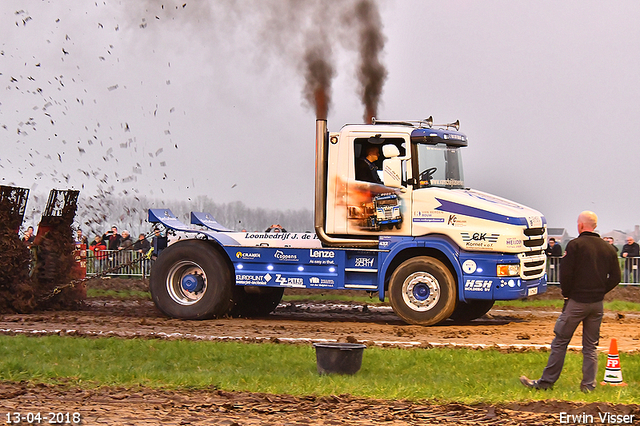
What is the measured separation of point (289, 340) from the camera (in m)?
13.5

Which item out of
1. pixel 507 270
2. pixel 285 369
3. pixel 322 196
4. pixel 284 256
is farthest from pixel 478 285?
pixel 285 369

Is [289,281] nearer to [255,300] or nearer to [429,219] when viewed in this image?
[255,300]

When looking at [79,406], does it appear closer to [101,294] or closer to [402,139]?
[402,139]

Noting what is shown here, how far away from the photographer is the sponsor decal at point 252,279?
55.0ft

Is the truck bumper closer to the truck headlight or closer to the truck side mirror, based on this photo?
the truck headlight

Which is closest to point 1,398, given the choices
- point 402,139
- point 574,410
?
point 574,410

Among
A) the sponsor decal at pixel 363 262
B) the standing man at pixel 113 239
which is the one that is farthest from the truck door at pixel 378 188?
the standing man at pixel 113 239

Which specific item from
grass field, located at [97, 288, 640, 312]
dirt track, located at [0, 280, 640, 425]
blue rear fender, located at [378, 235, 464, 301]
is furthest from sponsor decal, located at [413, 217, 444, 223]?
grass field, located at [97, 288, 640, 312]

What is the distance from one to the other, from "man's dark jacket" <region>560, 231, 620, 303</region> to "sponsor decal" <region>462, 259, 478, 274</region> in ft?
20.9

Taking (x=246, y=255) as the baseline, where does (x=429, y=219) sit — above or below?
above

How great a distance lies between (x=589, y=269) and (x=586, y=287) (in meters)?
0.19

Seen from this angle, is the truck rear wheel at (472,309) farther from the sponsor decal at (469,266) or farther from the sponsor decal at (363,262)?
the sponsor decal at (363,262)

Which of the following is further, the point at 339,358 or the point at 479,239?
the point at 479,239

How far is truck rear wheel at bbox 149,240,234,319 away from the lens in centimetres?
1686
